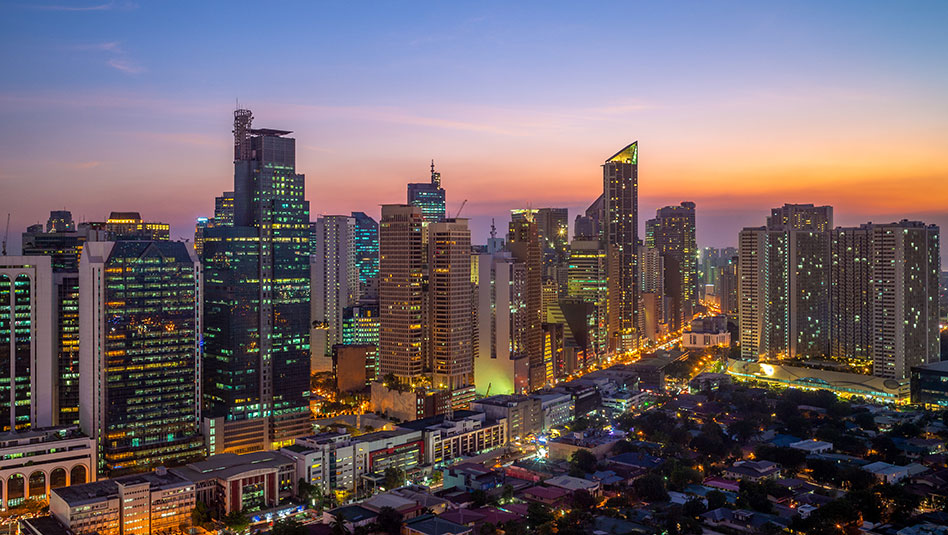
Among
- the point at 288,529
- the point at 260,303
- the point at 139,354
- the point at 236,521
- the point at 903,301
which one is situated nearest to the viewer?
Result: the point at 288,529

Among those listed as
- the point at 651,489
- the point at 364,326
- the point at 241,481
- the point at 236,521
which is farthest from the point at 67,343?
the point at 651,489

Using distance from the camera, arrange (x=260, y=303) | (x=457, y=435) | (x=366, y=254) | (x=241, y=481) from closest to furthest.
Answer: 1. (x=241, y=481)
2. (x=457, y=435)
3. (x=260, y=303)
4. (x=366, y=254)

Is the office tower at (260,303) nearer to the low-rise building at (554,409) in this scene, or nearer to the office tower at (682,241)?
the low-rise building at (554,409)

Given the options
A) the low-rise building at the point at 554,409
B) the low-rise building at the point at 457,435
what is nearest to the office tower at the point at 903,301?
the low-rise building at the point at 554,409

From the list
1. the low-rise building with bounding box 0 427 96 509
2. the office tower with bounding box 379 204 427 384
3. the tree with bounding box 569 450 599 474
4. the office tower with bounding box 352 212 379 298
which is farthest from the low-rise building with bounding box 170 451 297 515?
the office tower with bounding box 352 212 379 298

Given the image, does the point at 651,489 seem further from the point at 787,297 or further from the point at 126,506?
the point at 787,297

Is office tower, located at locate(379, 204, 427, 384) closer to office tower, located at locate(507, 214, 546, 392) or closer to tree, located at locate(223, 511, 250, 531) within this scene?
office tower, located at locate(507, 214, 546, 392)

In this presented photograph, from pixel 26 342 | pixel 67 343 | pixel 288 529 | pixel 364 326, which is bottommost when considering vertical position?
pixel 288 529
